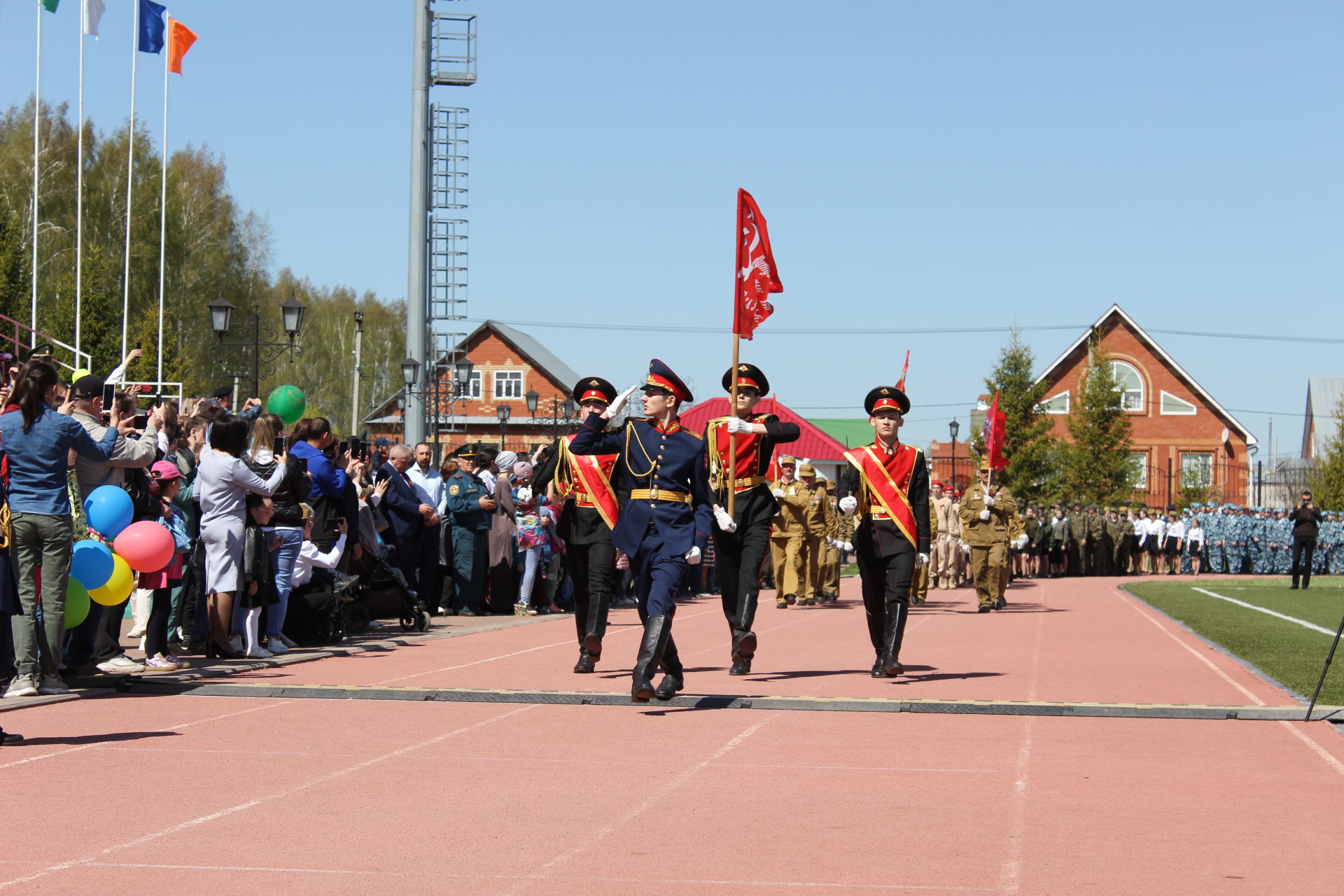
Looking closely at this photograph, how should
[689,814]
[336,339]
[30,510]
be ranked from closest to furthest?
1. [689,814]
2. [30,510]
3. [336,339]

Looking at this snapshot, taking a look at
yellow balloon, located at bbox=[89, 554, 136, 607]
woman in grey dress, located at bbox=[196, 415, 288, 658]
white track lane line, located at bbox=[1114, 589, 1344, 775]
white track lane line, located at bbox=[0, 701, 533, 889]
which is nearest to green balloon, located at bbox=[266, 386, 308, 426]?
woman in grey dress, located at bbox=[196, 415, 288, 658]

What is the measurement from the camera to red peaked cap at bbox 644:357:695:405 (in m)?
9.64

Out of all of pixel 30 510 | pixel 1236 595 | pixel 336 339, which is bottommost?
pixel 1236 595

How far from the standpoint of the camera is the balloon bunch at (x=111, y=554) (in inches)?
366

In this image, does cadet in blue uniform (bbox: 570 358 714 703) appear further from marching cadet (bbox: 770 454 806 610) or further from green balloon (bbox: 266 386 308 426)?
marching cadet (bbox: 770 454 806 610)

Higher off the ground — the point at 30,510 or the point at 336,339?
the point at 336,339

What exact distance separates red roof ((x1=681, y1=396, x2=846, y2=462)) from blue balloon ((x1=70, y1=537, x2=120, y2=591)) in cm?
4906

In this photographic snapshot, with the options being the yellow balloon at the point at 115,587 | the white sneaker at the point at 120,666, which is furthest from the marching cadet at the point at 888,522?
the white sneaker at the point at 120,666

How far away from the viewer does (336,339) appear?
77.9 meters

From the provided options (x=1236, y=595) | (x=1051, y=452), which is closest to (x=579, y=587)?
(x=1236, y=595)

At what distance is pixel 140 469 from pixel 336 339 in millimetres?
68847

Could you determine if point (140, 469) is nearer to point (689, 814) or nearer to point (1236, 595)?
point (689, 814)

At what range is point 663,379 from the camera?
9648 mm

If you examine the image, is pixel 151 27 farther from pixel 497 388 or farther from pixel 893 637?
pixel 497 388
